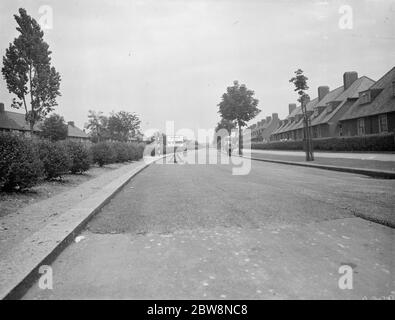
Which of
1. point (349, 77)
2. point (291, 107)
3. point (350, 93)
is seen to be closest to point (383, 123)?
point (350, 93)

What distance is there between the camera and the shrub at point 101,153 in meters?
19.9

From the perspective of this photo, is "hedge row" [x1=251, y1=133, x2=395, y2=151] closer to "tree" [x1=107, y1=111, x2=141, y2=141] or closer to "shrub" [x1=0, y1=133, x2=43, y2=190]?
"shrub" [x1=0, y1=133, x2=43, y2=190]

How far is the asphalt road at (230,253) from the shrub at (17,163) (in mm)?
3165

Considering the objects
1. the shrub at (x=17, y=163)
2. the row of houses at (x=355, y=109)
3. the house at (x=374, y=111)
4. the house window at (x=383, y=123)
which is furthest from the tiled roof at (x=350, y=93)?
the shrub at (x=17, y=163)

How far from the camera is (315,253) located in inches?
160

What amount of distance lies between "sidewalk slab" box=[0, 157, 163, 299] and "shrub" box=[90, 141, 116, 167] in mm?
13977

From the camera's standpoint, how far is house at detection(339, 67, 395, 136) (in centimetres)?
3038

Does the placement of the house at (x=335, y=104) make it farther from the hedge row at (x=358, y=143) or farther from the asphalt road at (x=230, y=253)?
the asphalt road at (x=230, y=253)

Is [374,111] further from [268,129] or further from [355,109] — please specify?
[268,129]

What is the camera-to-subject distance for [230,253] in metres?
4.09

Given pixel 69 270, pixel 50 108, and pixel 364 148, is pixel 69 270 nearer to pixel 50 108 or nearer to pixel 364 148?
pixel 364 148

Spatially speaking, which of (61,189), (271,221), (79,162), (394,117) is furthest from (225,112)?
(271,221)

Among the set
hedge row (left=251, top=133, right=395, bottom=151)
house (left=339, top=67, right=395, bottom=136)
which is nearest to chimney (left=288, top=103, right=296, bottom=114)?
house (left=339, top=67, right=395, bottom=136)

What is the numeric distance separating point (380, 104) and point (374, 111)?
94cm
